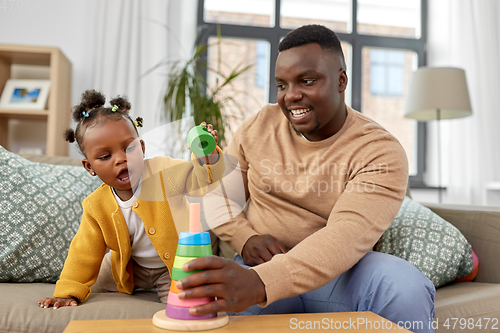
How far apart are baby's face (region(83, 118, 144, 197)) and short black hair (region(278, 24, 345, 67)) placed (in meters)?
0.48

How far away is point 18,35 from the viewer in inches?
104

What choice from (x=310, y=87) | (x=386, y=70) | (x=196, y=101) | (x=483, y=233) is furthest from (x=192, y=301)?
(x=386, y=70)

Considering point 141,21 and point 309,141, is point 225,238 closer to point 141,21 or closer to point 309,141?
point 309,141

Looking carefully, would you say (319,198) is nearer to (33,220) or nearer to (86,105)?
(86,105)

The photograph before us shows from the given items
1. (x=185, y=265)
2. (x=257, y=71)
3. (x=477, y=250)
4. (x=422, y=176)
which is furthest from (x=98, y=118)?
(x=422, y=176)

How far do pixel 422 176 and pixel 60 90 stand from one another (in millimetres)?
2816

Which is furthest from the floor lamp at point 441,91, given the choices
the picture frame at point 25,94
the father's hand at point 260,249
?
the picture frame at point 25,94

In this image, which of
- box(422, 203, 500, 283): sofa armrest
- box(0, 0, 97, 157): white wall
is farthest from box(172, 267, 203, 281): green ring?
box(0, 0, 97, 157): white wall

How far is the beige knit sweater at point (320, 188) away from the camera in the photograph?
86 centimetres

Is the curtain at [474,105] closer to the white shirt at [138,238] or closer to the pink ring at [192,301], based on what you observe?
the white shirt at [138,238]

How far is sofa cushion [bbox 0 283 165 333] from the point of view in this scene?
94 centimetres

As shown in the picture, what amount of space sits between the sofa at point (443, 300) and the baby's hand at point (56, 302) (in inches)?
0.6

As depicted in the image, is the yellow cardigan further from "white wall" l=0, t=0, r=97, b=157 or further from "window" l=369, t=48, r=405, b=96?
"window" l=369, t=48, r=405, b=96

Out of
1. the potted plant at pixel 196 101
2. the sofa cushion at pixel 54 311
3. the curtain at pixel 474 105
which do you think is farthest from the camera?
the curtain at pixel 474 105
